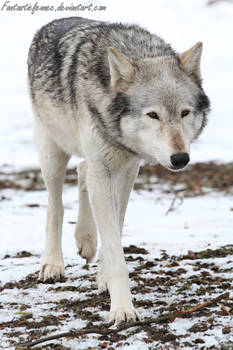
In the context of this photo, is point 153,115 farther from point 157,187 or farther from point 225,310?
point 157,187

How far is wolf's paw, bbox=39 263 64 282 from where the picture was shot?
5.09 metres

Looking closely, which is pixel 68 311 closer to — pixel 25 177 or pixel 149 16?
pixel 25 177

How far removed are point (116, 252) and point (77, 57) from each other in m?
1.70

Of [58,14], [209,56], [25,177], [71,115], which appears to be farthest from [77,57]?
[58,14]

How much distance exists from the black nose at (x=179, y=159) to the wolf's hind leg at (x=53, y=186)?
2.04 meters

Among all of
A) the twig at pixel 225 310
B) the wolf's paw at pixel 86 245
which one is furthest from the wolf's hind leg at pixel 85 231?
the twig at pixel 225 310

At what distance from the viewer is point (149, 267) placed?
5.24m

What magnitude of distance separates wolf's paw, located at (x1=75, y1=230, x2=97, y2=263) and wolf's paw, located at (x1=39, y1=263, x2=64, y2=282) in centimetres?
42

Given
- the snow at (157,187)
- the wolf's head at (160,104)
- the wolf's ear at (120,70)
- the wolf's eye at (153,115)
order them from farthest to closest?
the snow at (157,187) < the wolf's ear at (120,70) < the wolf's eye at (153,115) < the wolf's head at (160,104)

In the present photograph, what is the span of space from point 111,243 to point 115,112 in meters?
0.94

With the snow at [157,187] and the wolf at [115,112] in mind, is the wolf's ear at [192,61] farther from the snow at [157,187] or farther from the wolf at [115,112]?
the snow at [157,187]

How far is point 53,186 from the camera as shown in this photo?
557cm

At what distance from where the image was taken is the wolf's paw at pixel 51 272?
5094 mm

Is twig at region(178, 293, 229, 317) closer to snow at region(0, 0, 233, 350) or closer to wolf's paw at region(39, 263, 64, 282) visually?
snow at region(0, 0, 233, 350)
